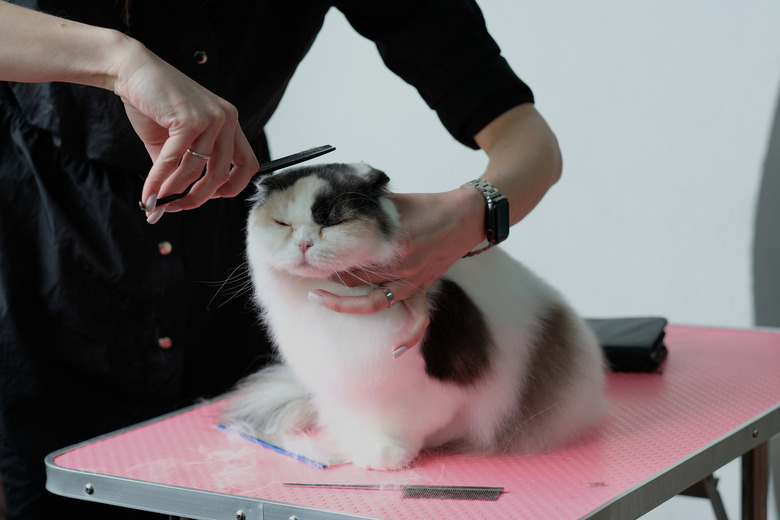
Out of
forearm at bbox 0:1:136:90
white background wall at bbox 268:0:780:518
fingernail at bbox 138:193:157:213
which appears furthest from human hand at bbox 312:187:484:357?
white background wall at bbox 268:0:780:518

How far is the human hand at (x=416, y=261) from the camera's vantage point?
0.85m

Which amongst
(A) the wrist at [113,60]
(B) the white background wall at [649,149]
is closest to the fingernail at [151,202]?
(A) the wrist at [113,60]

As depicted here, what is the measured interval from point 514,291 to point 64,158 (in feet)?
2.23

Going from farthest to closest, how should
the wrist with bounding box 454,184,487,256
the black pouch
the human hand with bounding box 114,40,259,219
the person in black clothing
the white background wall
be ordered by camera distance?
the white background wall, the black pouch, the person in black clothing, the wrist with bounding box 454,184,487,256, the human hand with bounding box 114,40,259,219

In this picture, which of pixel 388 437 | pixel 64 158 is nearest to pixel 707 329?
pixel 388 437

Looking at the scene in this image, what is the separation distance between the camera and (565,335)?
40.9 inches

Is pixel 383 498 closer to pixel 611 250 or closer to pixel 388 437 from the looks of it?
pixel 388 437

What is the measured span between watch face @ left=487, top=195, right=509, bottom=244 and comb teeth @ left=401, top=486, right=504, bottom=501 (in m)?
0.31

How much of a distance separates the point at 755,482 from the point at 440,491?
0.61 m

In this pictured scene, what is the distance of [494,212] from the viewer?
957mm

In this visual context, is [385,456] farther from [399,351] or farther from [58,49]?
[58,49]

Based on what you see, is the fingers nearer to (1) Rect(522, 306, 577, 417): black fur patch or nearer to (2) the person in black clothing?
(2) the person in black clothing

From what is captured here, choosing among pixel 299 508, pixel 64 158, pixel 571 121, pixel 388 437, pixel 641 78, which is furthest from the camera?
pixel 571 121

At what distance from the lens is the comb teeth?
2.71 feet
